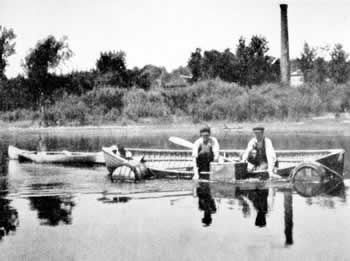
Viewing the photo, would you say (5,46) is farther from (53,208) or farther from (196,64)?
(53,208)

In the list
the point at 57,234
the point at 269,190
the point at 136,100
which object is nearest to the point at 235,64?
the point at 136,100

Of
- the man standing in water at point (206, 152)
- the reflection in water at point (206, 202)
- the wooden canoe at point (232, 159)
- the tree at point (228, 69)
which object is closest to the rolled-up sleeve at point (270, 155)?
A: the wooden canoe at point (232, 159)

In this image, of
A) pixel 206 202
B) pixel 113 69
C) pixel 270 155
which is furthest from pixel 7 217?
pixel 113 69

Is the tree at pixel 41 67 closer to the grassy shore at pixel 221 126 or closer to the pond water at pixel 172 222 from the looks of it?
the grassy shore at pixel 221 126

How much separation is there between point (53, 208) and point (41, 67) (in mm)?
54970

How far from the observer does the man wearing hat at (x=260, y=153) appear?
1466 cm

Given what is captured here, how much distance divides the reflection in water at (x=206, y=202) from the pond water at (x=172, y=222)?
2 centimetres

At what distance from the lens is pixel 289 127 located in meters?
45.6

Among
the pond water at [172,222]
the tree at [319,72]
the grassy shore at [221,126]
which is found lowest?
the pond water at [172,222]

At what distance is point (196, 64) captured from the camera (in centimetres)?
6719

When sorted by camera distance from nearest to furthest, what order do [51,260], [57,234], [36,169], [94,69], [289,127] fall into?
[51,260] < [57,234] < [36,169] < [289,127] < [94,69]

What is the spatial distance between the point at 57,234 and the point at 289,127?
37.8 m

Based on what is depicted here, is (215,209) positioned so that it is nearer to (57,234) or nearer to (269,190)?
(269,190)

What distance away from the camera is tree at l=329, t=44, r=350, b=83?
192ft
